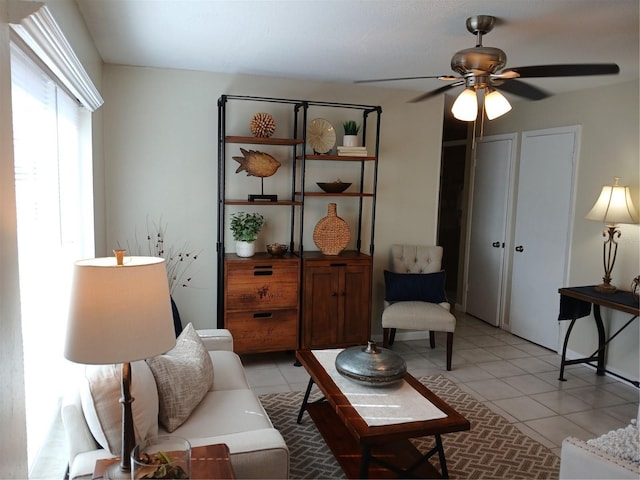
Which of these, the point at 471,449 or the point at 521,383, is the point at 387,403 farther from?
the point at 521,383

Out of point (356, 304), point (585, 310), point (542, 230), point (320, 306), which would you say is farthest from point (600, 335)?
point (320, 306)

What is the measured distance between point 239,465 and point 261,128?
286cm

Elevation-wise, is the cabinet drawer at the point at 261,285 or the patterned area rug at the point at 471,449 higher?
the cabinet drawer at the point at 261,285

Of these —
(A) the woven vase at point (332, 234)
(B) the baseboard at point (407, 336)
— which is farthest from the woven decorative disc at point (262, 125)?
(B) the baseboard at point (407, 336)

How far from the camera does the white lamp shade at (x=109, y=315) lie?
4.75 feet

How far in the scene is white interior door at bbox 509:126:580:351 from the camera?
459cm

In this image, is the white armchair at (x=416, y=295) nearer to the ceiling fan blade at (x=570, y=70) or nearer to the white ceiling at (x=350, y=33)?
the white ceiling at (x=350, y=33)

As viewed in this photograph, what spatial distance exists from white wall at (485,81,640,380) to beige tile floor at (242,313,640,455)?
0.28 m

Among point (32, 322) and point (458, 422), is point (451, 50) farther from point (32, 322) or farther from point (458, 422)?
point (32, 322)

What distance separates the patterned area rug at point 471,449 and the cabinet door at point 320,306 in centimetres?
84

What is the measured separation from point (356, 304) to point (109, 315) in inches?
120

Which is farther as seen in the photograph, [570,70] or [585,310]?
[585,310]

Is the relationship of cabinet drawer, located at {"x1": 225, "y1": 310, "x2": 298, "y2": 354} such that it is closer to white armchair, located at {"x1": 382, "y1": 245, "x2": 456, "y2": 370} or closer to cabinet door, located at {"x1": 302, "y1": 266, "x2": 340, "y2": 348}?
cabinet door, located at {"x1": 302, "y1": 266, "x2": 340, "y2": 348}

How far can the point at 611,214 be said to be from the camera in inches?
152
